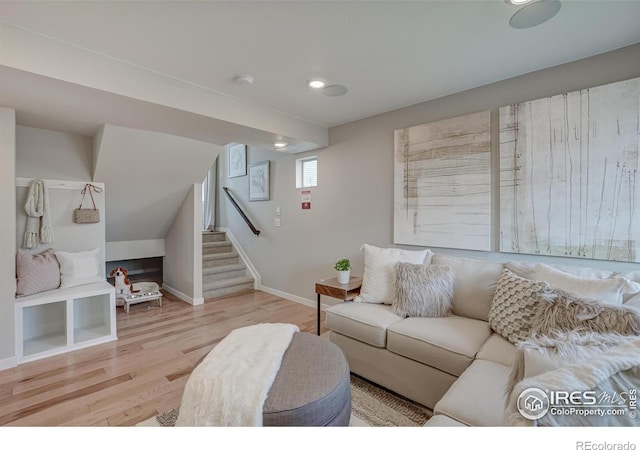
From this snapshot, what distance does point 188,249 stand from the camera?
13.1 feet

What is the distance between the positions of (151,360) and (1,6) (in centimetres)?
250

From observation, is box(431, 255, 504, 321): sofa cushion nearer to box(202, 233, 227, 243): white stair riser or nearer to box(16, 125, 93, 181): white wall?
box(16, 125, 93, 181): white wall

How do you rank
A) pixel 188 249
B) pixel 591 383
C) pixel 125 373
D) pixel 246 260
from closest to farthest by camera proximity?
pixel 591 383, pixel 125 373, pixel 188 249, pixel 246 260

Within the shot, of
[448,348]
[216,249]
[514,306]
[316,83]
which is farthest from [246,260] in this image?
[514,306]

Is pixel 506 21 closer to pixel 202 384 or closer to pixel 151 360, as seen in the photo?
pixel 202 384

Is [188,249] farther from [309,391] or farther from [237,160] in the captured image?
[309,391]

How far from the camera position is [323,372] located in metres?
1.41

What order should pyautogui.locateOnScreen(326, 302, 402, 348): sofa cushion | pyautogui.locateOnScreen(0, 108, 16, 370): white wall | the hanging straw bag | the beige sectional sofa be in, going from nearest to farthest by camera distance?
the beige sectional sofa
pyautogui.locateOnScreen(326, 302, 402, 348): sofa cushion
pyautogui.locateOnScreen(0, 108, 16, 370): white wall
the hanging straw bag

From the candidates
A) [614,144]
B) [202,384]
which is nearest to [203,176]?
[202,384]

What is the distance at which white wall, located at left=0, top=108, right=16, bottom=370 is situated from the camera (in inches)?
87.8

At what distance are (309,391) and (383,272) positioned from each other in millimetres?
1367

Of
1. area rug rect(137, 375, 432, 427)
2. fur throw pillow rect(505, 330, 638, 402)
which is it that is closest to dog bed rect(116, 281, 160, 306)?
area rug rect(137, 375, 432, 427)

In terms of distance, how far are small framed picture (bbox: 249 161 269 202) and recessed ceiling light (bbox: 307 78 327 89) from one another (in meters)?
2.12
